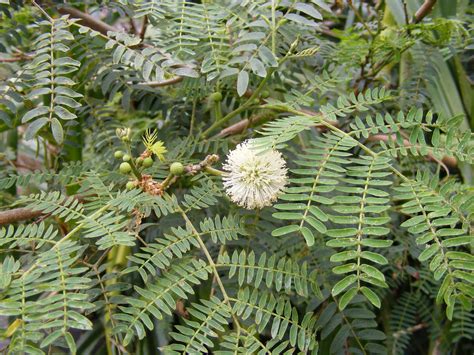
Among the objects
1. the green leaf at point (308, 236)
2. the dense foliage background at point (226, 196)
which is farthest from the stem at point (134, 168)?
the green leaf at point (308, 236)

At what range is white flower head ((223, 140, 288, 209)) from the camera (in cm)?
58

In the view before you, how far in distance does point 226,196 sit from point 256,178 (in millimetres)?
59

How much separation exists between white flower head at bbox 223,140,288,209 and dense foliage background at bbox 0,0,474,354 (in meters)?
0.02

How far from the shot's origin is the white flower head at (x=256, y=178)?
0.58 m

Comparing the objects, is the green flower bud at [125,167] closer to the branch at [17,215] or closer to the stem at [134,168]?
the stem at [134,168]

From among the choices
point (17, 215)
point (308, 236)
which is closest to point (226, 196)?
point (308, 236)

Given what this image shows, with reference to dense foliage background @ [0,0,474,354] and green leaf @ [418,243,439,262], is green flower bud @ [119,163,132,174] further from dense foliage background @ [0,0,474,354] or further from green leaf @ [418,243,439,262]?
green leaf @ [418,243,439,262]

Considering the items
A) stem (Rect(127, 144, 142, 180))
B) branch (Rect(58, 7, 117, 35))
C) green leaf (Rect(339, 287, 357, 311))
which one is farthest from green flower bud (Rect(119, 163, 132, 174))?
branch (Rect(58, 7, 117, 35))

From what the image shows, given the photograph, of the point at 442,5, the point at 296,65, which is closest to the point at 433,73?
the point at 442,5

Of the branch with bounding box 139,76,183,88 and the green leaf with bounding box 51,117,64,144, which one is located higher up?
the green leaf with bounding box 51,117,64,144

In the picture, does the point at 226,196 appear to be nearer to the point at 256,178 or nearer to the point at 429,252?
the point at 256,178

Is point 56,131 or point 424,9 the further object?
point 424,9

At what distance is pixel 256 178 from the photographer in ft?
1.92

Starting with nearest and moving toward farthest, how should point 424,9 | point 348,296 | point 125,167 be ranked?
1. point 348,296
2. point 125,167
3. point 424,9
